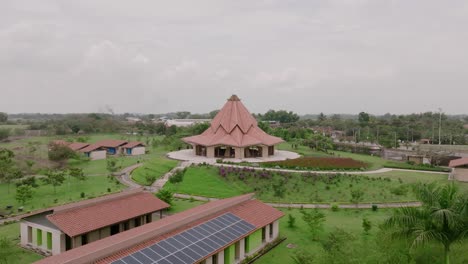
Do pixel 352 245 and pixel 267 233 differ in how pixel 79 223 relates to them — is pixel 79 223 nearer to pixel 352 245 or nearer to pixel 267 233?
pixel 267 233

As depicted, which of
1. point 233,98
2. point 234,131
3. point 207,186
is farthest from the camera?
point 233,98

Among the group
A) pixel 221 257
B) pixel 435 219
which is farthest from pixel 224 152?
pixel 435 219

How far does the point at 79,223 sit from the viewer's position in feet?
71.6

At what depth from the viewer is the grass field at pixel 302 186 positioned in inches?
1358

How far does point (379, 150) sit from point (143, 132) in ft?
235

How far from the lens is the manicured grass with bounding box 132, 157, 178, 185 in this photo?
44.1 meters

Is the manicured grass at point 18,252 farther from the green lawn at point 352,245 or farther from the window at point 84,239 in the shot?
the green lawn at point 352,245

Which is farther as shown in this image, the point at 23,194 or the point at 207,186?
the point at 207,186

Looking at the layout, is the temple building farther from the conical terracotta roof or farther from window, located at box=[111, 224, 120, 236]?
window, located at box=[111, 224, 120, 236]

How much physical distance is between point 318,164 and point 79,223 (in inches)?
1216

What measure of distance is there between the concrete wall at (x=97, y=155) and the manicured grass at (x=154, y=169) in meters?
18.7

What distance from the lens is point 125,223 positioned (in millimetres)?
24547

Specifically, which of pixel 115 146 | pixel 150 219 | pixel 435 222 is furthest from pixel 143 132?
pixel 435 222

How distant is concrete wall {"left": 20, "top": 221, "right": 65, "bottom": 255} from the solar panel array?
24.7 feet
